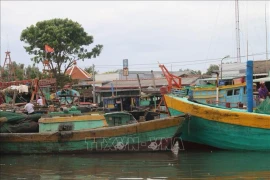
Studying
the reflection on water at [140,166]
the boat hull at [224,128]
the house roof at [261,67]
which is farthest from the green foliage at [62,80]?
the boat hull at [224,128]

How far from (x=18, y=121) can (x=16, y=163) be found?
2232mm

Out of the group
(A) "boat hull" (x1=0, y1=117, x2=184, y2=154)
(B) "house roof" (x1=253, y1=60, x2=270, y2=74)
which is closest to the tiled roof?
(B) "house roof" (x1=253, y1=60, x2=270, y2=74)

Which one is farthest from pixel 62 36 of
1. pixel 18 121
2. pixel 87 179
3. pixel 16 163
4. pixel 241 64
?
pixel 87 179

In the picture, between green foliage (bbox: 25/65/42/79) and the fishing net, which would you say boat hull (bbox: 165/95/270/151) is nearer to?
the fishing net

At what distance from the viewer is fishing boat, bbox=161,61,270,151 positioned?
1224 centimetres

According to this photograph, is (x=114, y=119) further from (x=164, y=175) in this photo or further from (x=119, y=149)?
(x=164, y=175)

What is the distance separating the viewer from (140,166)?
11383 mm

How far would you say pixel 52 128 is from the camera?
13.9 meters

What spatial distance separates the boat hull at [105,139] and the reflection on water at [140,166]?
25 cm

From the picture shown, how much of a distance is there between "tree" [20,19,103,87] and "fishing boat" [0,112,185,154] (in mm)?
18695

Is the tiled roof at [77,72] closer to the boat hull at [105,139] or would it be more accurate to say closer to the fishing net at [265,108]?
the boat hull at [105,139]

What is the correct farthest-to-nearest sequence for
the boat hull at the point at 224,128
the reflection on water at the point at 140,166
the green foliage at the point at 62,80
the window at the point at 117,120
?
1. the green foliage at the point at 62,80
2. the window at the point at 117,120
3. the boat hull at the point at 224,128
4. the reflection on water at the point at 140,166

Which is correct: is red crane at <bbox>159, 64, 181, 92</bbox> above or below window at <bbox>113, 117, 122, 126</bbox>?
above

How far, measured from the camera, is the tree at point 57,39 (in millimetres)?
32562
